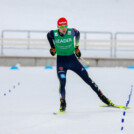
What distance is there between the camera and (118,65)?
53.9 feet

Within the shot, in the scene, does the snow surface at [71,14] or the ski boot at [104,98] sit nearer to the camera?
the ski boot at [104,98]

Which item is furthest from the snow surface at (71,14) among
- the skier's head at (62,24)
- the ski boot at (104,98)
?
the skier's head at (62,24)

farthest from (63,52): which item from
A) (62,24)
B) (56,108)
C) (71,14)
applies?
(71,14)

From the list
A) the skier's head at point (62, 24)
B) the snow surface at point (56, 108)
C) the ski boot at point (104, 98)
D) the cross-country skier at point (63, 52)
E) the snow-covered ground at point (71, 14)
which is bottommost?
the snow surface at point (56, 108)

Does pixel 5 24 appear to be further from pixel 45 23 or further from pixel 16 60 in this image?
pixel 16 60

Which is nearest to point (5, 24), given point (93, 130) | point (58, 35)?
point (58, 35)

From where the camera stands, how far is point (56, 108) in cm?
716

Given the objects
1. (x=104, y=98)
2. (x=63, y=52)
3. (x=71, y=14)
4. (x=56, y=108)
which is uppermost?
(x=71, y=14)

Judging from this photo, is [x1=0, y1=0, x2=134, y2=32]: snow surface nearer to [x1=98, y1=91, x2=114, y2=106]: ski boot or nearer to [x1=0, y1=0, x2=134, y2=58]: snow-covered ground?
[x1=0, y1=0, x2=134, y2=58]: snow-covered ground

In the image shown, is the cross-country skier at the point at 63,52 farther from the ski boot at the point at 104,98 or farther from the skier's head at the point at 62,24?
the ski boot at the point at 104,98

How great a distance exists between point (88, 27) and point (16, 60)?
9.02 m

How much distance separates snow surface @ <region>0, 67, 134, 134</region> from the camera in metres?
5.36

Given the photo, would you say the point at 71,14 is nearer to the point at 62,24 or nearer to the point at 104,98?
the point at 104,98

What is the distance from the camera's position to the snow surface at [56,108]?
211 inches
